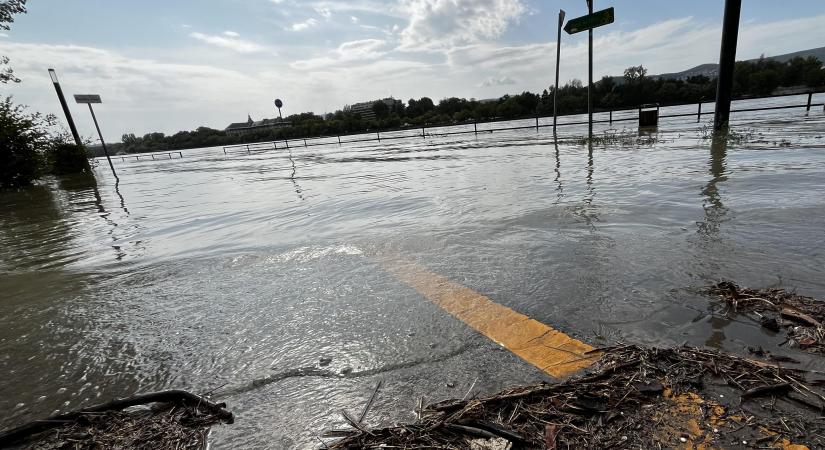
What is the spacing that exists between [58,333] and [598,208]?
5517 mm

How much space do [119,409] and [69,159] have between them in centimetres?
2680

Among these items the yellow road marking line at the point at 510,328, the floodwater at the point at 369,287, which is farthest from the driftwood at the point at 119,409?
the yellow road marking line at the point at 510,328

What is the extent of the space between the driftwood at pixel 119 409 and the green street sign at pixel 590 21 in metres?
14.0

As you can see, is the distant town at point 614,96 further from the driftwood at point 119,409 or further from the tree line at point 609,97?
the driftwood at point 119,409

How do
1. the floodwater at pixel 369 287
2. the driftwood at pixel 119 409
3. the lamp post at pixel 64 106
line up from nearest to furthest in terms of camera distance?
the driftwood at pixel 119 409, the floodwater at pixel 369 287, the lamp post at pixel 64 106

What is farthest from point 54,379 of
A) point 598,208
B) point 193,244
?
point 598,208

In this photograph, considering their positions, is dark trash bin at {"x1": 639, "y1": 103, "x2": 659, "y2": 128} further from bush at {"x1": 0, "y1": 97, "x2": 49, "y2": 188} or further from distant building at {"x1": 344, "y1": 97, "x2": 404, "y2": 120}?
distant building at {"x1": 344, "y1": 97, "x2": 404, "y2": 120}

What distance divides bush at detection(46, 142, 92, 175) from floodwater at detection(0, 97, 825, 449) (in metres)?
19.2

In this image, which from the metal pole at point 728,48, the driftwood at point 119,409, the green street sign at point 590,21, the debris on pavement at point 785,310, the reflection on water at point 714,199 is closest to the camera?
the driftwood at point 119,409

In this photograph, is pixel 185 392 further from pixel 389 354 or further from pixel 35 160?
pixel 35 160

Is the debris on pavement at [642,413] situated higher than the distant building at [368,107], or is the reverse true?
the distant building at [368,107]

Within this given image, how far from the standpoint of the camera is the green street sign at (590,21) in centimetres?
1168

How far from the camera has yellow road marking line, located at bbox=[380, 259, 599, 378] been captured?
6.41 feet

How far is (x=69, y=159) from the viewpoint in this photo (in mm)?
21375
